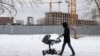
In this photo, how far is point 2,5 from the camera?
14484mm

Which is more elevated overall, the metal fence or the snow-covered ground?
the snow-covered ground

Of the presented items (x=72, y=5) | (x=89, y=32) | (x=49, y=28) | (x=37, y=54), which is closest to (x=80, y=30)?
(x=89, y=32)

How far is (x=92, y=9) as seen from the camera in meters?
40.6

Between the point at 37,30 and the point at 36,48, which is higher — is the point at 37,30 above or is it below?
below

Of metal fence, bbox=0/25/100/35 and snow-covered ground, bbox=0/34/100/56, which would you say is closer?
snow-covered ground, bbox=0/34/100/56

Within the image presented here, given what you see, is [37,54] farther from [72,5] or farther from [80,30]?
[80,30]

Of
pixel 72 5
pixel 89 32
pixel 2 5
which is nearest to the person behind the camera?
pixel 2 5

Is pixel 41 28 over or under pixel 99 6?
under

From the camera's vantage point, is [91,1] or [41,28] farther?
[41,28]

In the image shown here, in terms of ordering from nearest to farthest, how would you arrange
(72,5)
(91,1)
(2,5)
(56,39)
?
(2,5)
(56,39)
(91,1)
(72,5)

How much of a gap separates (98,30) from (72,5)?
19.8 metres

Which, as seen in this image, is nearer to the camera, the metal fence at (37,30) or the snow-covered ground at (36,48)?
the snow-covered ground at (36,48)

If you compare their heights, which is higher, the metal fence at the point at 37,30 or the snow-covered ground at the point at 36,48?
the snow-covered ground at the point at 36,48

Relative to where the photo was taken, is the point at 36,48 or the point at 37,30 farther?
the point at 37,30
